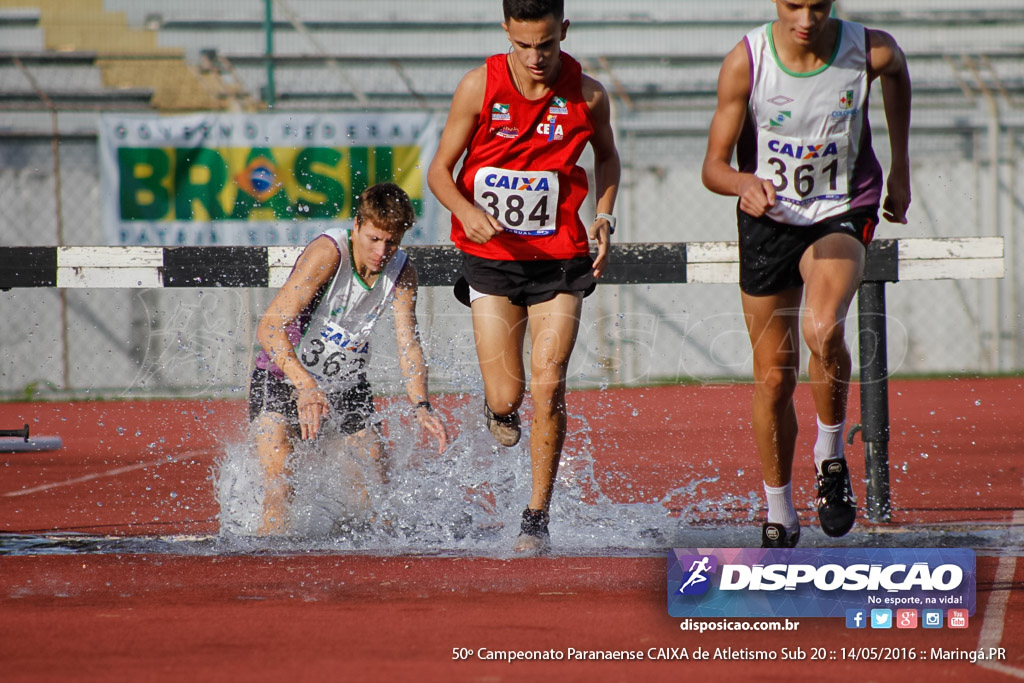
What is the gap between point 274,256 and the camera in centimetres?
517

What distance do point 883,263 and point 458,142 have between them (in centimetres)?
177

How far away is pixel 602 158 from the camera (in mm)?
4789

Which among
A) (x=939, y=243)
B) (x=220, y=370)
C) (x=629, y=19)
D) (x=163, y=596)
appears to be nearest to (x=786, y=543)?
(x=939, y=243)

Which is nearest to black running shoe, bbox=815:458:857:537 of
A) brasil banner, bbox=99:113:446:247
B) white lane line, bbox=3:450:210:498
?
white lane line, bbox=3:450:210:498

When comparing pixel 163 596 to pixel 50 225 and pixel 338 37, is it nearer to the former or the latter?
pixel 50 225

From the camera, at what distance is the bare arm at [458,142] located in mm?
4426

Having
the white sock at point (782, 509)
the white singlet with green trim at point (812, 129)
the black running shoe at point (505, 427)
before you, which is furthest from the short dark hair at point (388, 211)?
the white sock at point (782, 509)

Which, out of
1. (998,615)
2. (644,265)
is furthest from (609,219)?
(998,615)

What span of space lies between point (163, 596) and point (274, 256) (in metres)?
1.87

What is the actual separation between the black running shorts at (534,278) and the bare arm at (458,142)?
24cm

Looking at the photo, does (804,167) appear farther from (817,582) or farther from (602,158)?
(817,582)

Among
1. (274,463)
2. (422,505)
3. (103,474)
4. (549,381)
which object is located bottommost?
(103,474)

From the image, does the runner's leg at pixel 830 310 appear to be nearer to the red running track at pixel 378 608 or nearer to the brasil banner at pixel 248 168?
the red running track at pixel 378 608

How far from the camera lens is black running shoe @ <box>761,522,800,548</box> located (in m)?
4.07
